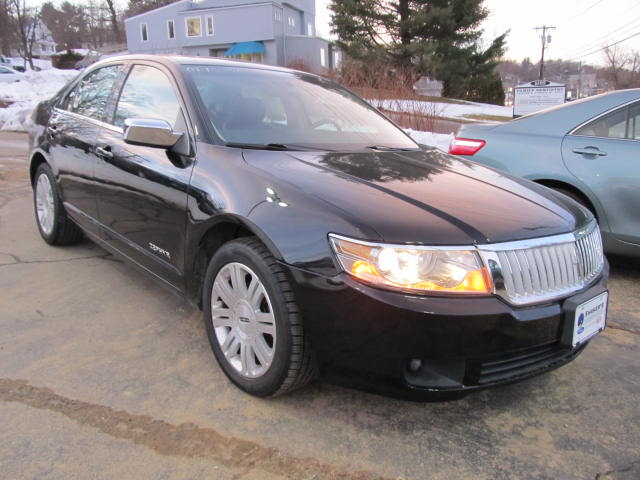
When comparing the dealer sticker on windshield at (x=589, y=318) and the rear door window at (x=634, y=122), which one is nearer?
the dealer sticker on windshield at (x=589, y=318)

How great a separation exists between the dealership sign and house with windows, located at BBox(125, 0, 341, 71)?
84.8 feet

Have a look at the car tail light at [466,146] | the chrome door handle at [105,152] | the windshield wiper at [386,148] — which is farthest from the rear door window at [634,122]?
the chrome door handle at [105,152]

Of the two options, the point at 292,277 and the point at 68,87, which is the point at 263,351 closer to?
the point at 292,277

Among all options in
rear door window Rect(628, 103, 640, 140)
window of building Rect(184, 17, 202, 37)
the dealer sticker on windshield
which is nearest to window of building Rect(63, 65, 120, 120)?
the dealer sticker on windshield

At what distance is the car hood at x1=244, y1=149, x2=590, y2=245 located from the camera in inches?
78.5

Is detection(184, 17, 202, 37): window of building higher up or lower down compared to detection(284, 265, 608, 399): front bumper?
higher up

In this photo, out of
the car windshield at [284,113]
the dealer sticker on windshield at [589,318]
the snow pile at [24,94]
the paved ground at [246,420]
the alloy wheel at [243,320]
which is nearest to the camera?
the paved ground at [246,420]

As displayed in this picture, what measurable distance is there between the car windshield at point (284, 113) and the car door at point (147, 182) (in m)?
0.21

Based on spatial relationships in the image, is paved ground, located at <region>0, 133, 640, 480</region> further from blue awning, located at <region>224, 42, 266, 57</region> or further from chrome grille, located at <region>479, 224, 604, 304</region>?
blue awning, located at <region>224, 42, 266, 57</region>

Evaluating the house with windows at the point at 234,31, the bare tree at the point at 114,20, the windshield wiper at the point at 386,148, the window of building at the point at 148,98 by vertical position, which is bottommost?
the windshield wiper at the point at 386,148

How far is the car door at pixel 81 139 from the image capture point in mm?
3611

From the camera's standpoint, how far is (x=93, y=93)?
392 centimetres

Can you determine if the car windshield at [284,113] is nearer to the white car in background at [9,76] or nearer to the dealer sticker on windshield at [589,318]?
the dealer sticker on windshield at [589,318]

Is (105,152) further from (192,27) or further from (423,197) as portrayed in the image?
(192,27)
